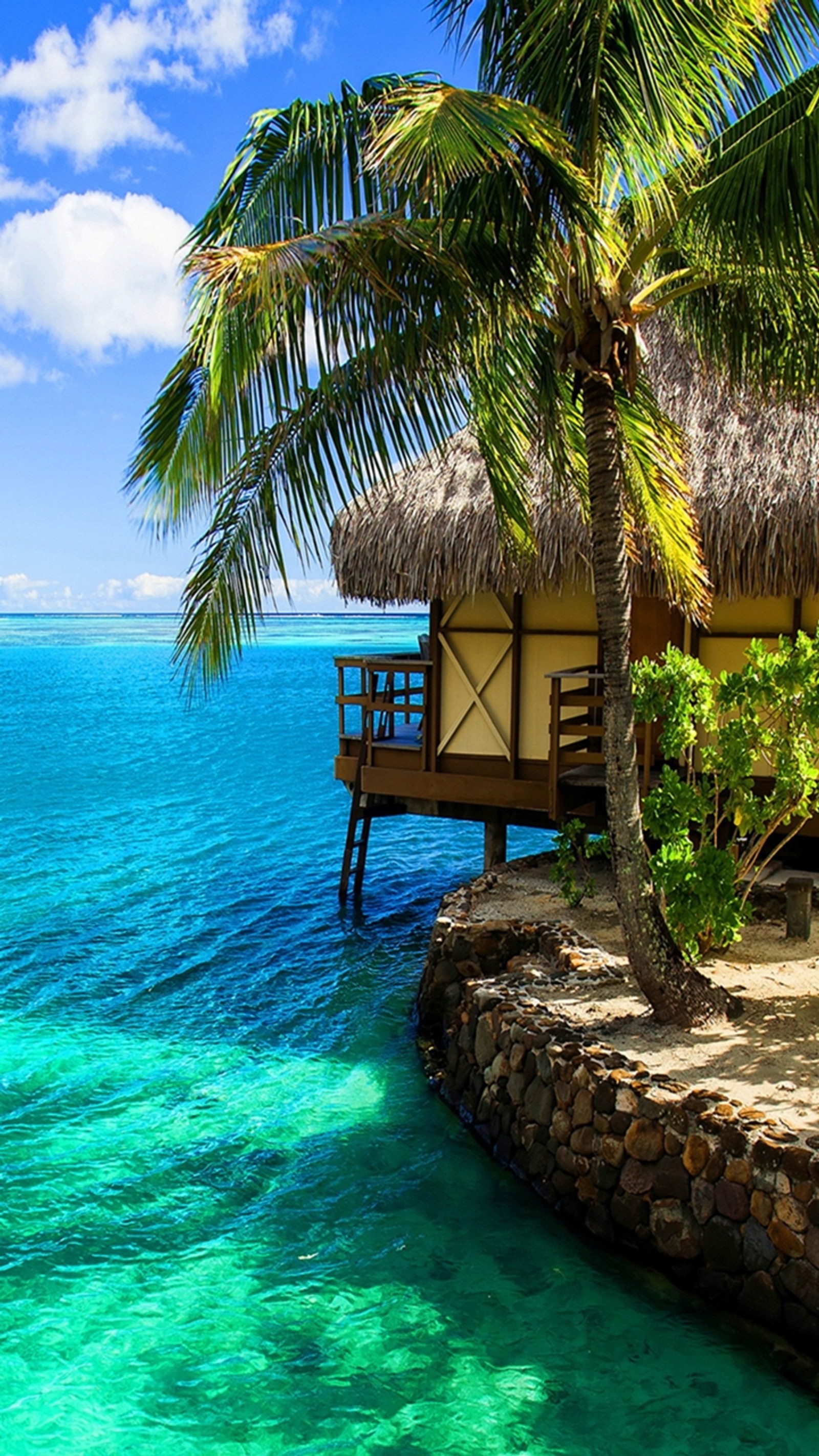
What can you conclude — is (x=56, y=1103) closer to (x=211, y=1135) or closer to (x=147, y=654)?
(x=211, y=1135)

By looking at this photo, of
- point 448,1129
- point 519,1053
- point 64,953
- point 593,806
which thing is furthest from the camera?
point 64,953

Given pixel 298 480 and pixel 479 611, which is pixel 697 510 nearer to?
pixel 479 611

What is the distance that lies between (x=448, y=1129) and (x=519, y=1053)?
94 cm

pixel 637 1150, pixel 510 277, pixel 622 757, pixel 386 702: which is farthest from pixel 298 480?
pixel 386 702

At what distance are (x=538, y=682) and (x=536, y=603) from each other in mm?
718

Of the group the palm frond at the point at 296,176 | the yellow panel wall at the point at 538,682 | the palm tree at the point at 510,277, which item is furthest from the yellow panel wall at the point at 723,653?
the palm frond at the point at 296,176

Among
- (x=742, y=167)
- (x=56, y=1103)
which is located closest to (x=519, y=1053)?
(x=56, y=1103)

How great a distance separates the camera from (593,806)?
945 centimetres

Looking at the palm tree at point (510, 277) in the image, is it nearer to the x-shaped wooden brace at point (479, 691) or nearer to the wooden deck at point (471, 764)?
the wooden deck at point (471, 764)

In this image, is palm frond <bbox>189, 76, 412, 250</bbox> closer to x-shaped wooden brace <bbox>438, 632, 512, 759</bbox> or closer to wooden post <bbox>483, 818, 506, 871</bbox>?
x-shaped wooden brace <bbox>438, 632, 512, 759</bbox>

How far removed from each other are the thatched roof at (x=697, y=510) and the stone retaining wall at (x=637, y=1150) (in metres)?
3.14

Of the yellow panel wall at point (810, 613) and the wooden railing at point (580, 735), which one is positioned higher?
the yellow panel wall at point (810, 613)

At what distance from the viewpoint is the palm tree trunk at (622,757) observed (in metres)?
5.70

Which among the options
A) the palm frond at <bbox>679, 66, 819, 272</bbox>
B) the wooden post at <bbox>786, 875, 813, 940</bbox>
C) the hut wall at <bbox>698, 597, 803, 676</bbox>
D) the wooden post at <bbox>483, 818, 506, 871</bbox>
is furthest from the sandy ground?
the palm frond at <bbox>679, 66, 819, 272</bbox>
